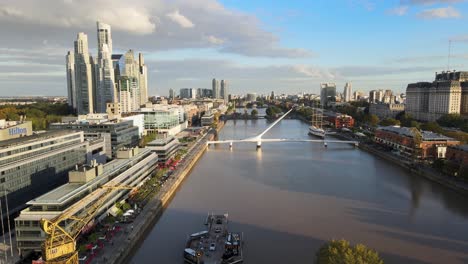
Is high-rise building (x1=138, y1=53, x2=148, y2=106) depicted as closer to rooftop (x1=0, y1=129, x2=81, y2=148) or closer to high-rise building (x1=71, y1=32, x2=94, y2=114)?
high-rise building (x1=71, y1=32, x2=94, y2=114)

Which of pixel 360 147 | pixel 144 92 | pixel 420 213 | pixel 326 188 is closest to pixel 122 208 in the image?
pixel 326 188

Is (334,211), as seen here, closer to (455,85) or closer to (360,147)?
(360,147)

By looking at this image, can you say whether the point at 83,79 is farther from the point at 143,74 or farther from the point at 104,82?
the point at 143,74

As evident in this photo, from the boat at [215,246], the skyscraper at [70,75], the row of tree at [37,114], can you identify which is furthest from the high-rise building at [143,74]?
the boat at [215,246]

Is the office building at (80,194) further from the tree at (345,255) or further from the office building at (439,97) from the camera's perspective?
the office building at (439,97)

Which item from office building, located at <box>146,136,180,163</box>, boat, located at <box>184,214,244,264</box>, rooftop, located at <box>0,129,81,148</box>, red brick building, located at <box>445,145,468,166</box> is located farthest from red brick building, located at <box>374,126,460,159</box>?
rooftop, located at <box>0,129,81,148</box>

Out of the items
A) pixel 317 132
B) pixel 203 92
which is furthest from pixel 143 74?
pixel 203 92
